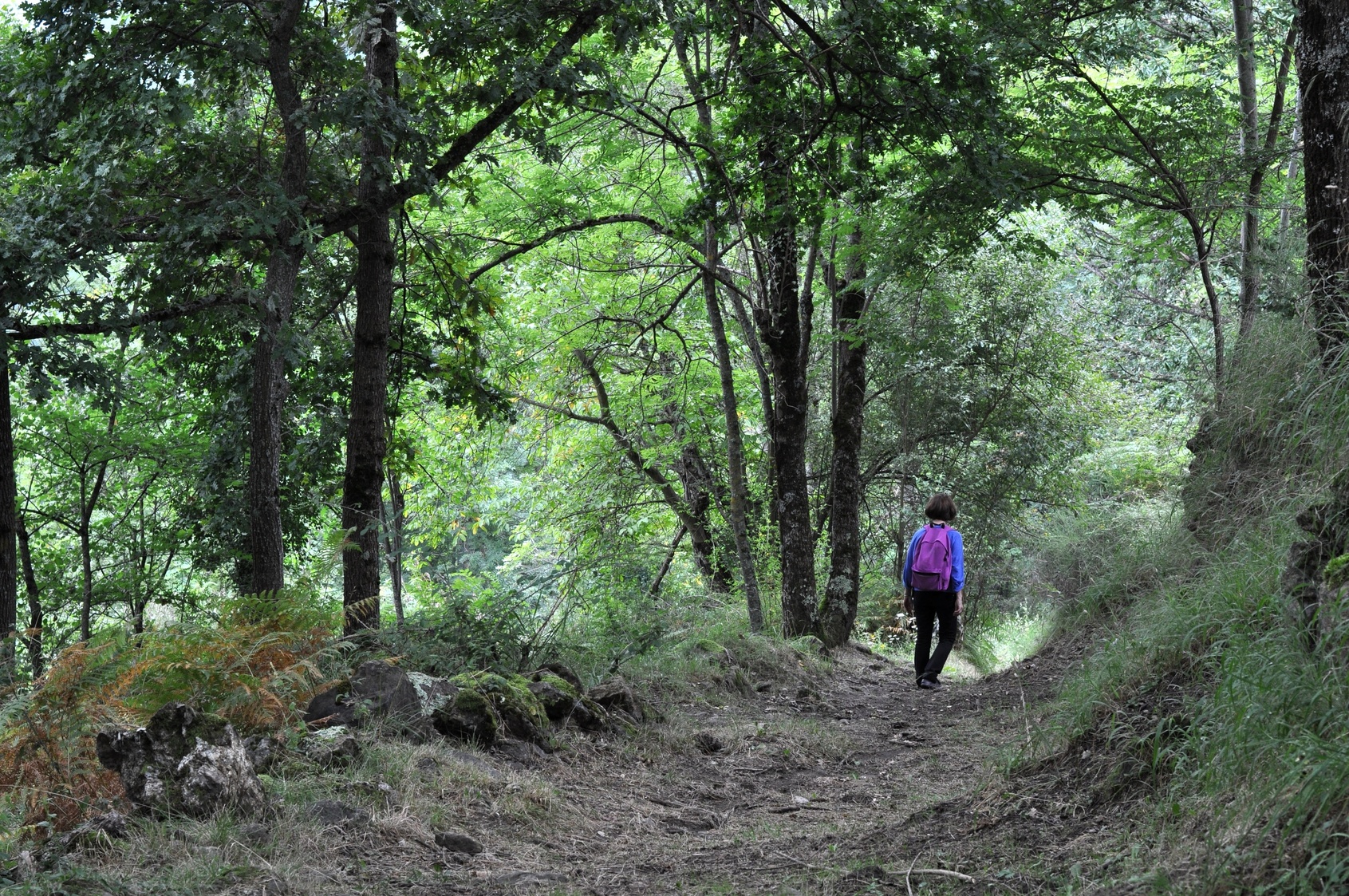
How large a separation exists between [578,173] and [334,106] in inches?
231

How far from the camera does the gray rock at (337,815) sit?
12.7ft

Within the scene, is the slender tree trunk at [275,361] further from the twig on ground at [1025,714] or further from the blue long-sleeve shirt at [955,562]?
the blue long-sleeve shirt at [955,562]

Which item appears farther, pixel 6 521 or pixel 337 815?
pixel 6 521

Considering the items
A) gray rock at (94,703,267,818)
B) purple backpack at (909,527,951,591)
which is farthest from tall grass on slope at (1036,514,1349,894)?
purple backpack at (909,527,951,591)

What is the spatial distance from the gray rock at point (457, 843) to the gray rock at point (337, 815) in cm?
31

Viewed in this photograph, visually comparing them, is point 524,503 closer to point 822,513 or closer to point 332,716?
point 822,513

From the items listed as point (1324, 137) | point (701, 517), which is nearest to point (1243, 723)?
point (1324, 137)

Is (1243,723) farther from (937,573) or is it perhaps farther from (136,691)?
(937,573)

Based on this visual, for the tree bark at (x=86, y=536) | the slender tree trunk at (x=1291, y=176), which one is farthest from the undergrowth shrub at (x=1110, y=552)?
the tree bark at (x=86, y=536)

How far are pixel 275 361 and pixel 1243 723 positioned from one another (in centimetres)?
611

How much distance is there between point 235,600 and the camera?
553 cm

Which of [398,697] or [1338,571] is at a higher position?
[1338,571]

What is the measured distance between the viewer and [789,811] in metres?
4.98

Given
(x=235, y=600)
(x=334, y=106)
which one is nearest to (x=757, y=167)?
(x=334, y=106)
